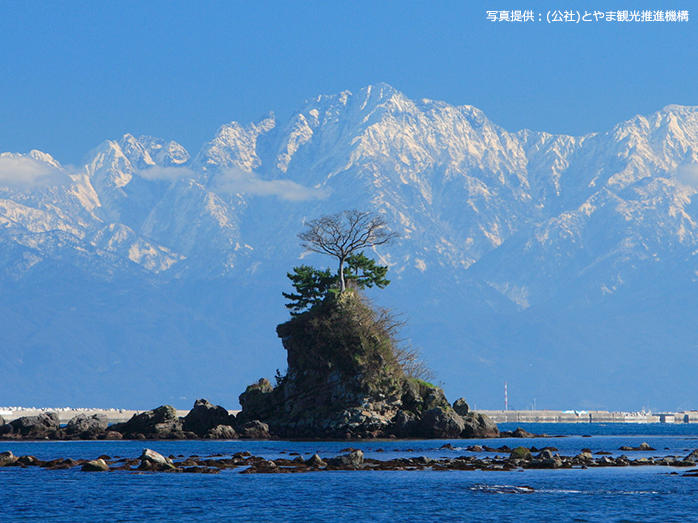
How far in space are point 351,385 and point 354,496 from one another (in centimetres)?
5384

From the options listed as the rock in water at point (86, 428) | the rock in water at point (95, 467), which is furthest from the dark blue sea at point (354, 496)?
the rock in water at point (86, 428)

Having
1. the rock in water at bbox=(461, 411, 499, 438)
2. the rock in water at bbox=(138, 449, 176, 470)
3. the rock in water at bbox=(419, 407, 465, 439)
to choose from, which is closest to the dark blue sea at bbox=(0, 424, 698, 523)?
the rock in water at bbox=(138, 449, 176, 470)

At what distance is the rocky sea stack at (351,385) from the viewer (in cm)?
11462

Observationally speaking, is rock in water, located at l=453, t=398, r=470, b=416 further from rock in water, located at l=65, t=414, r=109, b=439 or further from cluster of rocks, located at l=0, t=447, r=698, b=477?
rock in water, located at l=65, t=414, r=109, b=439

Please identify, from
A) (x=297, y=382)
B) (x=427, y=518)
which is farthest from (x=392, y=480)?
(x=297, y=382)

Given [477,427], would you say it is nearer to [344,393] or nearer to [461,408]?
[461,408]

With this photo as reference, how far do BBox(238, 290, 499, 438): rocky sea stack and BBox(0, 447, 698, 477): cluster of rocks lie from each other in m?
28.5

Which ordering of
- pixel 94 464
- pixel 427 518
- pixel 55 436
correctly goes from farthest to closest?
pixel 55 436 → pixel 94 464 → pixel 427 518

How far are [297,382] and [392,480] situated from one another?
167 feet

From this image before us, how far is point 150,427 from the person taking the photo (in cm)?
12812

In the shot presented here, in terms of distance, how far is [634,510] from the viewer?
55.9 m

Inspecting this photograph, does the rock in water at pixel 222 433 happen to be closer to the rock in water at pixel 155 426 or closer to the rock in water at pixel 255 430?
the rock in water at pixel 255 430

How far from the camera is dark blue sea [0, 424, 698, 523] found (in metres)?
53.7

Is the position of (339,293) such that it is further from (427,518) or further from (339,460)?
(427,518)
